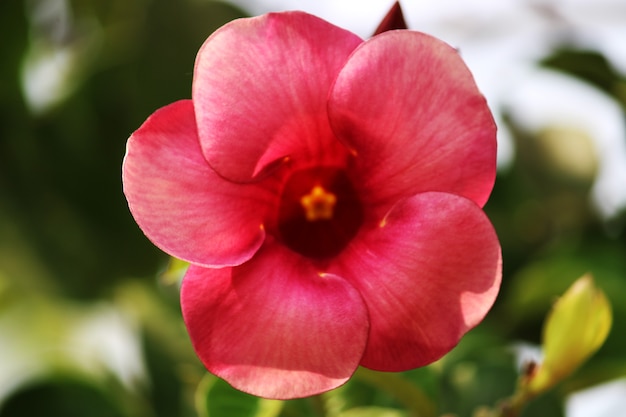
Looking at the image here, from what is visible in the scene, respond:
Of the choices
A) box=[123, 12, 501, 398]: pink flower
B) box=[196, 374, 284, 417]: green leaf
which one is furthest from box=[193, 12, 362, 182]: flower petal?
box=[196, 374, 284, 417]: green leaf

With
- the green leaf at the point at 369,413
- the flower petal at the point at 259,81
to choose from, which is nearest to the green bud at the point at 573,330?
the green leaf at the point at 369,413

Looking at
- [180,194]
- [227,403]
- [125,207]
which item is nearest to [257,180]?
[180,194]

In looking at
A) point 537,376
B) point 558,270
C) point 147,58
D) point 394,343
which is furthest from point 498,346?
point 147,58

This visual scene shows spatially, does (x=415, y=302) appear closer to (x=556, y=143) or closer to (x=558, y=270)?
(x=558, y=270)

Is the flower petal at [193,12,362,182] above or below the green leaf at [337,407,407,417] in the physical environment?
above

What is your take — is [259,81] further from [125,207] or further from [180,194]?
[125,207]

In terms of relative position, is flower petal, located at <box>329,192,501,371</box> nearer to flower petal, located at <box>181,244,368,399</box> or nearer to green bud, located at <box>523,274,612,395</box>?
flower petal, located at <box>181,244,368,399</box>
